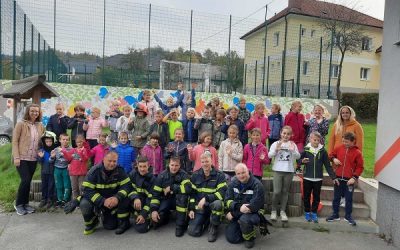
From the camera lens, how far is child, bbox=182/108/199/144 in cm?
683

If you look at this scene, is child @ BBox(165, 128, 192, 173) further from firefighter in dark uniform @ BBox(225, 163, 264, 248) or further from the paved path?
firefighter in dark uniform @ BBox(225, 163, 264, 248)

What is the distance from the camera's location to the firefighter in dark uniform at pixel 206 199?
502 cm

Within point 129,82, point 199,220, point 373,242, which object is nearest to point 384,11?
point 373,242

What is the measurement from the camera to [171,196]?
5441 mm

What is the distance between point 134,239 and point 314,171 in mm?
3049

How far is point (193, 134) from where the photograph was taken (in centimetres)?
684

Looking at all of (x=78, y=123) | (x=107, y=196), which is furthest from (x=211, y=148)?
(x=78, y=123)

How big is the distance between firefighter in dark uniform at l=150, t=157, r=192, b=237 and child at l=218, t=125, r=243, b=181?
774 millimetres

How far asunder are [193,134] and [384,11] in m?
3.99

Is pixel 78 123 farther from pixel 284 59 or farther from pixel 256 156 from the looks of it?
pixel 284 59

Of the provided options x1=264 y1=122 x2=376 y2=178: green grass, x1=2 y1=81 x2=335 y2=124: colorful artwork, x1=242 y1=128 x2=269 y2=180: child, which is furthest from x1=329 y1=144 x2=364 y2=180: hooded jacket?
x1=2 y1=81 x2=335 y2=124: colorful artwork

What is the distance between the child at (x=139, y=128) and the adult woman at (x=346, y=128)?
345 cm

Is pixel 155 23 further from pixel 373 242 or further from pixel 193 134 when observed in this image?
pixel 373 242

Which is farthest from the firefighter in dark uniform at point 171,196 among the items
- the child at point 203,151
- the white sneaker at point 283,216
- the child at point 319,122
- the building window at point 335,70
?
the building window at point 335,70
